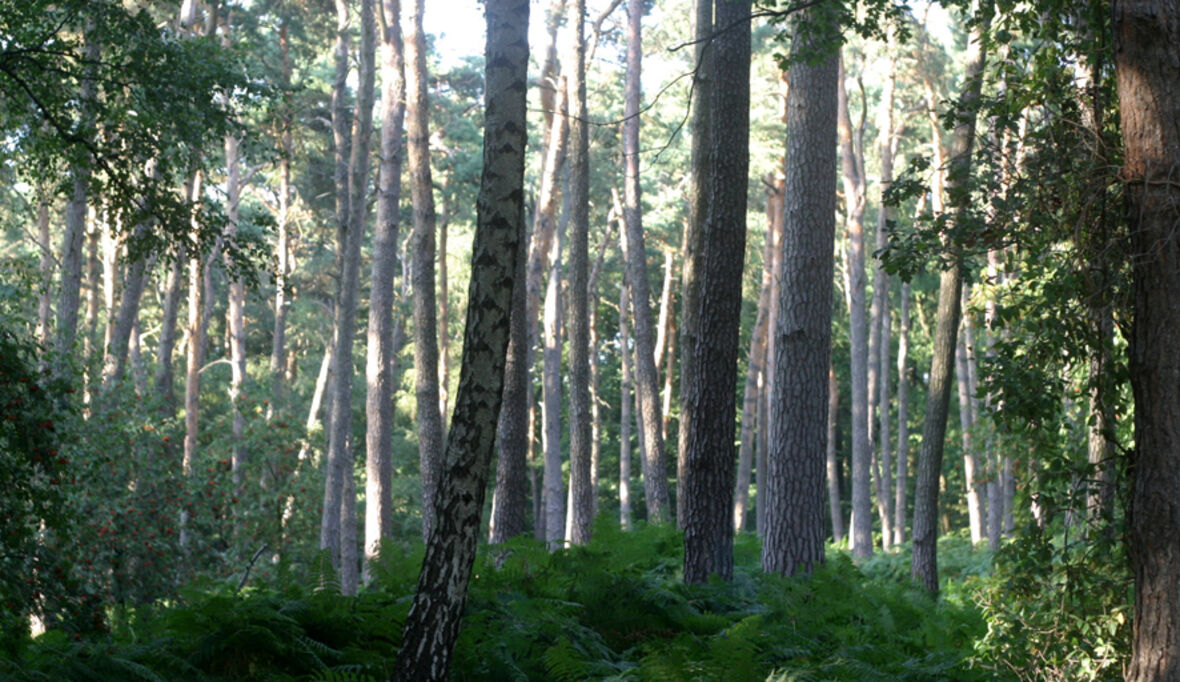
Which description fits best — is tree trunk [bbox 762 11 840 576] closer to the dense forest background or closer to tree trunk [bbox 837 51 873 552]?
the dense forest background

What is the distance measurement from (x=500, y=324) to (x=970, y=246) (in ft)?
12.7

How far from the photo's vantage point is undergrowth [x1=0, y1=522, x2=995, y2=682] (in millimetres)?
5375

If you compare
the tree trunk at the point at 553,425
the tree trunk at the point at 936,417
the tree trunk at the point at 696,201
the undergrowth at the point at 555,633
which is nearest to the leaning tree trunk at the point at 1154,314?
the undergrowth at the point at 555,633

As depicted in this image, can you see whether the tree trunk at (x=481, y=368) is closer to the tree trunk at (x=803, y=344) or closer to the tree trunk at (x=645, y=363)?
the tree trunk at (x=803, y=344)

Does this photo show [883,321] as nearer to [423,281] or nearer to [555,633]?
[423,281]

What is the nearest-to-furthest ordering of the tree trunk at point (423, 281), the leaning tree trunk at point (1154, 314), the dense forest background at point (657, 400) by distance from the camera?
the leaning tree trunk at point (1154, 314), the dense forest background at point (657, 400), the tree trunk at point (423, 281)

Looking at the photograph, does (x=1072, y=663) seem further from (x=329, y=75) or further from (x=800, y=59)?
(x=329, y=75)

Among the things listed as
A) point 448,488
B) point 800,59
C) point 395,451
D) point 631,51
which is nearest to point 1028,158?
point 800,59

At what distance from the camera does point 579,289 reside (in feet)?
56.8

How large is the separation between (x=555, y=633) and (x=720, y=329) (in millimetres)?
3368

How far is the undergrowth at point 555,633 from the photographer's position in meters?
5.38

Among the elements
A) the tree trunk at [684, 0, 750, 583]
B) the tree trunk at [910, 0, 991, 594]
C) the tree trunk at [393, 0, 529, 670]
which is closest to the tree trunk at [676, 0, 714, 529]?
the tree trunk at [910, 0, 991, 594]

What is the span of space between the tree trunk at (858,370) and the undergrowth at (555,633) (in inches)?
613

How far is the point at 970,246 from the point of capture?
7.66 meters
